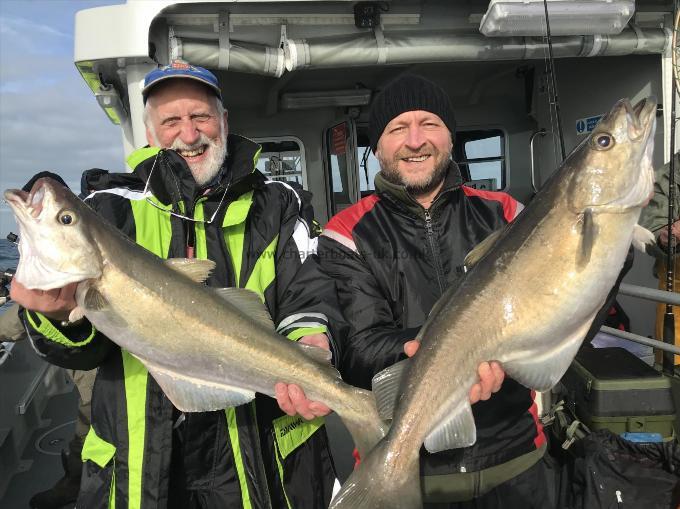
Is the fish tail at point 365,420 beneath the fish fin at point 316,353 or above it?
beneath

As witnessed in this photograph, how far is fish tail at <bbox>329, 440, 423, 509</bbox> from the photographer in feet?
6.89

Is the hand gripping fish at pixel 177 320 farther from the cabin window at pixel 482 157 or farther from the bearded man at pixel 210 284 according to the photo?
the cabin window at pixel 482 157

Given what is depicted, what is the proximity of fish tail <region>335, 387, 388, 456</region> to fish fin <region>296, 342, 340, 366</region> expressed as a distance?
19 cm

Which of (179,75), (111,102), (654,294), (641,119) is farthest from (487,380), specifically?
(111,102)

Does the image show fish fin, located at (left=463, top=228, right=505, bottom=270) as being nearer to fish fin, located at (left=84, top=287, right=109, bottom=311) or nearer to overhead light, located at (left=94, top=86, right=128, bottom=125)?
fish fin, located at (left=84, top=287, right=109, bottom=311)

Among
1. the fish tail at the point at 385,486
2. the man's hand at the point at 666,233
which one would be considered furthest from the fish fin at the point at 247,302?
the man's hand at the point at 666,233

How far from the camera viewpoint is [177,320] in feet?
7.04

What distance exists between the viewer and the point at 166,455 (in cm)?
218

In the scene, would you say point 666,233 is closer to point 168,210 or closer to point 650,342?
point 650,342

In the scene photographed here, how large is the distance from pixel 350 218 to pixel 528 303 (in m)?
1.22

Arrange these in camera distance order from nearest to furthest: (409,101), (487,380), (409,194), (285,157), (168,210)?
(487,380), (168,210), (409,194), (409,101), (285,157)

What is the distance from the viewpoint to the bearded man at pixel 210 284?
217cm

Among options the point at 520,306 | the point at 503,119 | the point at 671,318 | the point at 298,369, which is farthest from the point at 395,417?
the point at 503,119

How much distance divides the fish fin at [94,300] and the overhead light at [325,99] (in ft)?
20.6
